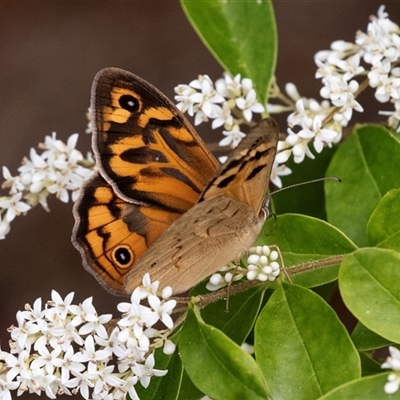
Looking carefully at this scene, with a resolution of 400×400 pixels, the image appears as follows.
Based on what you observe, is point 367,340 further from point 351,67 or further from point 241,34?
point 241,34

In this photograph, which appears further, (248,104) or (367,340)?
(248,104)

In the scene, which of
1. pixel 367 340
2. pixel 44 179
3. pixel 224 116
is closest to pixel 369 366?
pixel 367 340

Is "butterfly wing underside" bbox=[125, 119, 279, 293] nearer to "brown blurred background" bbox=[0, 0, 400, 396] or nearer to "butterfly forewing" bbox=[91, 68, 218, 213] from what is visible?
"butterfly forewing" bbox=[91, 68, 218, 213]

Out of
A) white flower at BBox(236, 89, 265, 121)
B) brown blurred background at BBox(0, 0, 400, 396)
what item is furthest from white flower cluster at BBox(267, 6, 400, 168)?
brown blurred background at BBox(0, 0, 400, 396)

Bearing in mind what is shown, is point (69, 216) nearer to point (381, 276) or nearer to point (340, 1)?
point (340, 1)

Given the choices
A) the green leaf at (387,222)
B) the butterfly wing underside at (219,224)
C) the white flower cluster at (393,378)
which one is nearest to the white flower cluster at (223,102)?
the butterfly wing underside at (219,224)

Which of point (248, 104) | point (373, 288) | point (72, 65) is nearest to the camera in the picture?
point (373, 288)

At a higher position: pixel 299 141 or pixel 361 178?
pixel 299 141

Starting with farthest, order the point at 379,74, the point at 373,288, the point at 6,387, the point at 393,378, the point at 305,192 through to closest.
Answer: the point at 305,192 < the point at 379,74 < the point at 6,387 < the point at 373,288 < the point at 393,378
